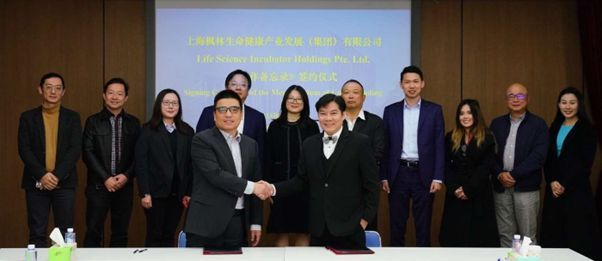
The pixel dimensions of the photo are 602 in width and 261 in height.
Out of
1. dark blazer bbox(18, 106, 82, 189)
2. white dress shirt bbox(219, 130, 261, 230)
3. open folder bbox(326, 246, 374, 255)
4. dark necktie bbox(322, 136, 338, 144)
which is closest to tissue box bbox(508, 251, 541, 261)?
open folder bbox(326, 246, 374, 255)

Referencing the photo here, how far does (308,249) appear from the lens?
3436 millimetres

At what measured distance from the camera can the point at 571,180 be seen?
504cm

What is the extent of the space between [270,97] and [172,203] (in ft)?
5.21

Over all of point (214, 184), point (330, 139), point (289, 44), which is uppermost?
point (289, 44)

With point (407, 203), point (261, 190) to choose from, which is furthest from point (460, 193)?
point (261, 190)

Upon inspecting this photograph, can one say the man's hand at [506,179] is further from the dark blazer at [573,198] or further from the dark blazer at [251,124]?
the dark blazer at [251,124]

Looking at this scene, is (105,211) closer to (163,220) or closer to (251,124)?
(163,220)

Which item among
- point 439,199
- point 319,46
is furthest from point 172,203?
point 439,199

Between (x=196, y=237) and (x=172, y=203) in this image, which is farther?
(x=172, y=203)

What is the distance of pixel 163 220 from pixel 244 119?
0.95m

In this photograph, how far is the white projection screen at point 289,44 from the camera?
611 centimetres

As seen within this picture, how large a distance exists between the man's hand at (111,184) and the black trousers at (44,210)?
1.04ft

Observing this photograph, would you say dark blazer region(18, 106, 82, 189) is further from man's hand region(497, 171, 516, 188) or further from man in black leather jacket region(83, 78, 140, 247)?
man's hand region(497, 171, 516, 188)

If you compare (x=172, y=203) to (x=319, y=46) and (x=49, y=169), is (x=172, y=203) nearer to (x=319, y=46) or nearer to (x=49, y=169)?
(x=49, y=169)
